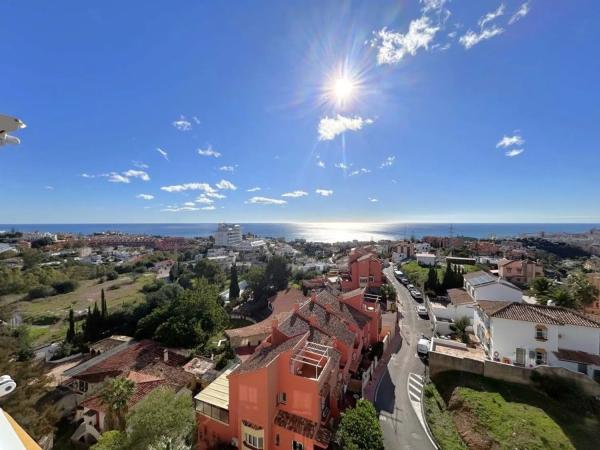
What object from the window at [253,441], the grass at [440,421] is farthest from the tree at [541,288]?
the window at [253,441]

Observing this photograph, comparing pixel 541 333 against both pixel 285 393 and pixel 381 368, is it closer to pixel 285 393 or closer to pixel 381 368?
pixel 381 368

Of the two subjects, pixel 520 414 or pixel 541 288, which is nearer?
pixel 520 414

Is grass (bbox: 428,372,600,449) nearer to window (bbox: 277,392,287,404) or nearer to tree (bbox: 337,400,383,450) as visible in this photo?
tree (bbox: 337,400,383,450)

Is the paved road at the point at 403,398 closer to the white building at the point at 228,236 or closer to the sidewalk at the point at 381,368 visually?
the sidewalk at the point at 381,368

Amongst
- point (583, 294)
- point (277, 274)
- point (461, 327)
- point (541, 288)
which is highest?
point (583, 294)

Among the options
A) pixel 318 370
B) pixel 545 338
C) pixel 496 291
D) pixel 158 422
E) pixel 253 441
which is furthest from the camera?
pixel 496 291

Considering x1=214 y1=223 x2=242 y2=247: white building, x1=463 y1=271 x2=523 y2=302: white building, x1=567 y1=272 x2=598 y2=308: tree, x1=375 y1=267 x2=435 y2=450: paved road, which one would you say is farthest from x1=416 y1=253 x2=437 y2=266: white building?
x1=214 y1=223 x2=242 y2=247: white building

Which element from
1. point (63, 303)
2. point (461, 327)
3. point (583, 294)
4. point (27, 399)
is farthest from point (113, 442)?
point (63, 303)

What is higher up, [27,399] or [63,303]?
[27,399]

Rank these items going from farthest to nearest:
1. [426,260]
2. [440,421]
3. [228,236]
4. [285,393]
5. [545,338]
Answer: [228,236]
[426,260]
[545,338]
[440,421]
[285,393]
